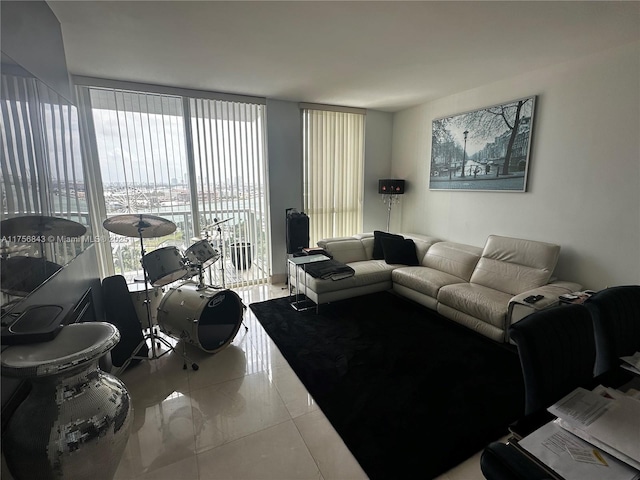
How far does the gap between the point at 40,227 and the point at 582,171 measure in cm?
407

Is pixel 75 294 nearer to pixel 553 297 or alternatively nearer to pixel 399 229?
pixel 553 297

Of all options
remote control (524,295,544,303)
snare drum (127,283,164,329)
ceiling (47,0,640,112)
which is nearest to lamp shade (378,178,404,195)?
ceiling (47,0,640,112)

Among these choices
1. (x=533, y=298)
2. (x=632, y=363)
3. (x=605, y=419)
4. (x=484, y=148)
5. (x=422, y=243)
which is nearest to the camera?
(x=605, y=419)

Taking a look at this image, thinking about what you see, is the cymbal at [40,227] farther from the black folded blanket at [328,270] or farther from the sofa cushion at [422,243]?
the sofa cushion at [422,243]

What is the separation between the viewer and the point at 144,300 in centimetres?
266

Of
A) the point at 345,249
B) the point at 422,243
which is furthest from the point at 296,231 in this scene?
the point at 422,243

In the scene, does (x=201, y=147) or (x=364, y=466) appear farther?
(x=201, y=147)

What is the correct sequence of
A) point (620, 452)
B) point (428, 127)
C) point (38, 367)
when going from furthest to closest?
point (428, 127) < point (38, 367) < point (620, 452)

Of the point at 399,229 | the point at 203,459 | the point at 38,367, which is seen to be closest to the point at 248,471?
the point at 203,459

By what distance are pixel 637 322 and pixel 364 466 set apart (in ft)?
5.23

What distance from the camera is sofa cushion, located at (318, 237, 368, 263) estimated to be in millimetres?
4137

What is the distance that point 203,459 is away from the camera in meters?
1.67

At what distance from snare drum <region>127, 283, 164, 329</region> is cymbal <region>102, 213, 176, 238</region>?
54 cm

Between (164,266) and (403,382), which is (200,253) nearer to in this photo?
(164,266)
